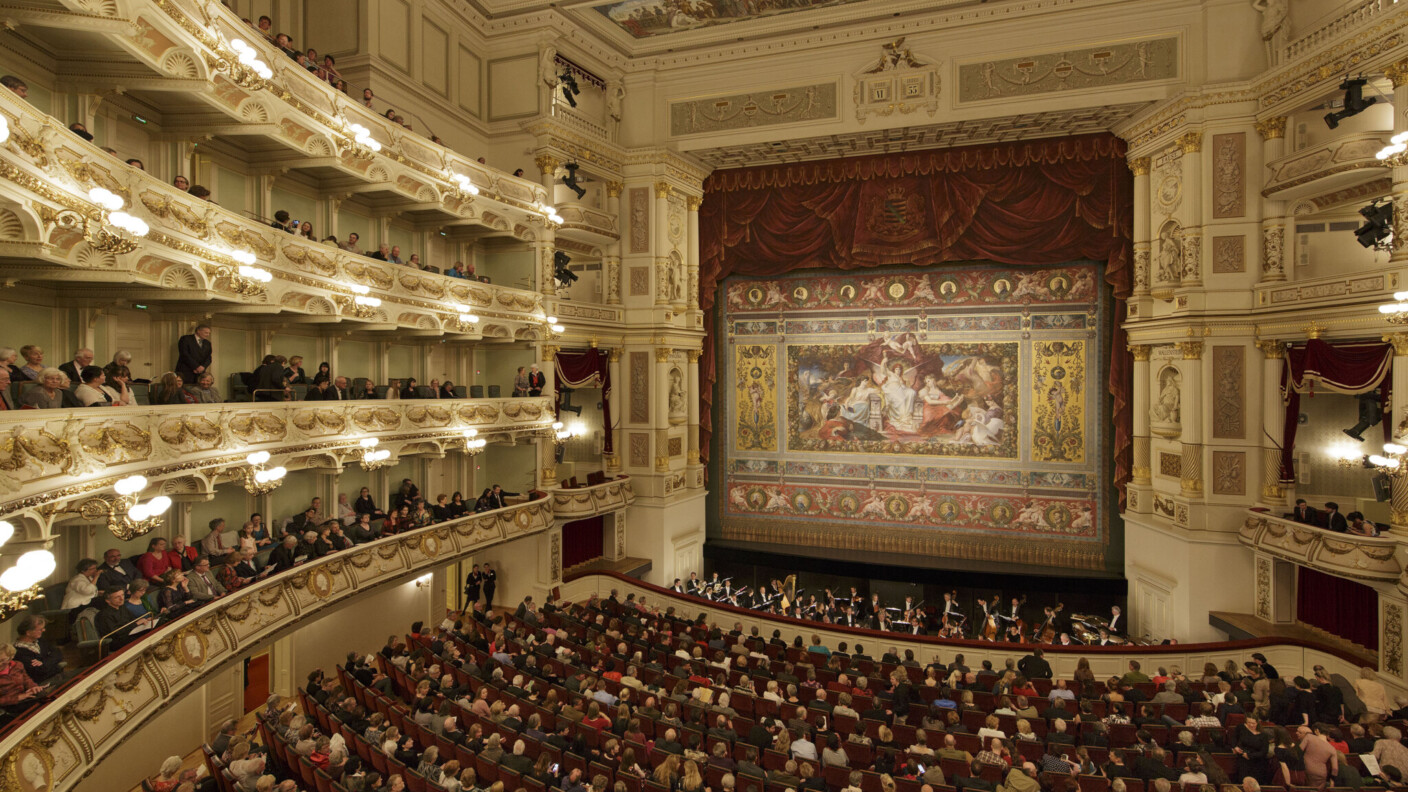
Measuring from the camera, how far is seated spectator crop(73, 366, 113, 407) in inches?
289

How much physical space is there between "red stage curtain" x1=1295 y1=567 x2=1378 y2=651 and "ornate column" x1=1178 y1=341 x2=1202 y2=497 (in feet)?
8.05

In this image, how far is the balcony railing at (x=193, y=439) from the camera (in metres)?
6.38

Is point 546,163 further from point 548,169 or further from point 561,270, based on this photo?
point 561,270

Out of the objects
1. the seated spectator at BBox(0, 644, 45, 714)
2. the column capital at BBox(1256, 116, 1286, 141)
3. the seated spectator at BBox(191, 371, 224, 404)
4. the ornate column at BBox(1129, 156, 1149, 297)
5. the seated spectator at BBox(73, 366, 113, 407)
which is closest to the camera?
the seated spectator at BBox(0, 644, 45, 714)

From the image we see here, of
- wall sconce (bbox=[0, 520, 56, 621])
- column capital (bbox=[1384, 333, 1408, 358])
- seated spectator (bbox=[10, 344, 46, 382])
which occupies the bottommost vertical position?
wall sconce (bbox=[0, 520, 56, 621])

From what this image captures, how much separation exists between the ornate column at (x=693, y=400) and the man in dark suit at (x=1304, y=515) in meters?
14.0

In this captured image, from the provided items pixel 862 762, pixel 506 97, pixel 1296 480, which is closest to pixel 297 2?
pixel 506 97

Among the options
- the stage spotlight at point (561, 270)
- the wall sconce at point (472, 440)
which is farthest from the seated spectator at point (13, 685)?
the stage spotlight at point (561, 270)

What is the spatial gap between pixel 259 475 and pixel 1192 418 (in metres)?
18.1

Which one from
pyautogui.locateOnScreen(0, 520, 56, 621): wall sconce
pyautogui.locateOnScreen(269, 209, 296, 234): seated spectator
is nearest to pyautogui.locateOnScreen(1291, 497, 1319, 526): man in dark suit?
pyautogui.locateOnScreen(0, 520, 56, 621): wall sconce

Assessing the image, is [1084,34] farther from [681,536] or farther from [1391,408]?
[681,536]

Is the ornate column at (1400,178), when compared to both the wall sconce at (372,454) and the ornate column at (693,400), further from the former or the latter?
the wall sconce at (372,454)

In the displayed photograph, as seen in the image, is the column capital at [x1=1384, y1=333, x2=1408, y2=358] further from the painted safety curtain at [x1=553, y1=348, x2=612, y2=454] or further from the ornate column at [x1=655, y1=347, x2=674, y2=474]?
the painted safety curtain at [x1=553, y1=348, x2=612, y2=454]

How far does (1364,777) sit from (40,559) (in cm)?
1370
